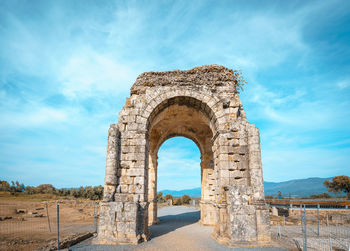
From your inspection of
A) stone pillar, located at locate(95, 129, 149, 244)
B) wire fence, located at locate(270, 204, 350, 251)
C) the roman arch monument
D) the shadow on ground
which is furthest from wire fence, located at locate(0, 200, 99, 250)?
wire fence, located at locate(270, 204, 350, 251)

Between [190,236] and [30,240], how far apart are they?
5940 millimetres

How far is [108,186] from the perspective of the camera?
7148 mm

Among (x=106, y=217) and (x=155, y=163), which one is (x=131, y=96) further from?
(x=155, y=163)

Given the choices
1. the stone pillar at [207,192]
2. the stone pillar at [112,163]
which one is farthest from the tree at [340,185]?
the stone pillar at [112,163]

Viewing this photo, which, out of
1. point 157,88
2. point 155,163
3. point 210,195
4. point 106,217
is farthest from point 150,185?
point 157,88

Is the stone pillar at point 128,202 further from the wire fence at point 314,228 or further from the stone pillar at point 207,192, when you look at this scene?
the wire fence at point 314,228

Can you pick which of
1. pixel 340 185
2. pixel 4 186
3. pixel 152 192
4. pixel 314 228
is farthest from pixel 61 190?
pixel 340 185

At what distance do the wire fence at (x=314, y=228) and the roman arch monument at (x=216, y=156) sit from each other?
161cm

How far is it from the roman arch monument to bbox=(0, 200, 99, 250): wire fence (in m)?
1.97

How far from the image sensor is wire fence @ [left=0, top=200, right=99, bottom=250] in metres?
6.72

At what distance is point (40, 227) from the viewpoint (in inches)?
413

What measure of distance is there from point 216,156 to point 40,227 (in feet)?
31.7

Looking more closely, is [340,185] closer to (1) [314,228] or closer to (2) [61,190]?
(1) [314,228]

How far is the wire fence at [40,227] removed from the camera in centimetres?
672
